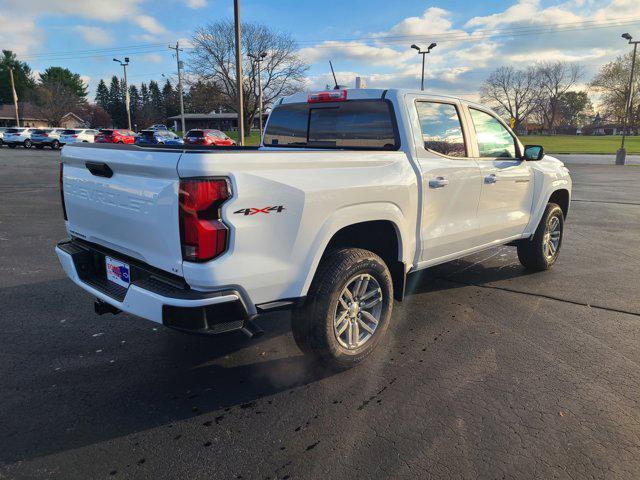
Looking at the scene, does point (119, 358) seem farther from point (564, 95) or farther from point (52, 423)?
point (564, 95)

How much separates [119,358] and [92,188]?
A: 1.28 metres

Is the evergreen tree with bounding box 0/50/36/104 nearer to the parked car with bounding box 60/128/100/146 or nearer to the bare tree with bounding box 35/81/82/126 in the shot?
the bare tree with bounding box 35/81/82/126

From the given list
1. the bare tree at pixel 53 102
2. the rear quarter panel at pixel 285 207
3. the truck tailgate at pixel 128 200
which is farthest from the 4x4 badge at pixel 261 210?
the bare tree at pixel 53 102

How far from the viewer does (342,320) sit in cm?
322

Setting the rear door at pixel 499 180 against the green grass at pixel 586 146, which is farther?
the green grass at pixel 586 146

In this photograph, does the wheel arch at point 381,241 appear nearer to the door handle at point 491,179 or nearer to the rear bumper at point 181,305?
the rear bumper at point 181,305

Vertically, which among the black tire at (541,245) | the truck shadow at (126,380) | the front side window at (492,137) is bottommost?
the truck shadow at (126,380)

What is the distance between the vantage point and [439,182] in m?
3.72

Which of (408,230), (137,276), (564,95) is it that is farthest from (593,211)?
(564,95)

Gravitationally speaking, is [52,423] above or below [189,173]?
below

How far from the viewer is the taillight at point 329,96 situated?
4.10 meters

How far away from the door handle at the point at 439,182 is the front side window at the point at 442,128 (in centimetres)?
26

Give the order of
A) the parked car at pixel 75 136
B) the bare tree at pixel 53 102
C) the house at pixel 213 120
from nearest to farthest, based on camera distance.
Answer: the parked car at pixel 75 136 → the bare tree at pixel 53 102 → the house at pixel 213 120

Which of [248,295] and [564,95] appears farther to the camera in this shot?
[564,95]
